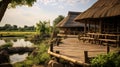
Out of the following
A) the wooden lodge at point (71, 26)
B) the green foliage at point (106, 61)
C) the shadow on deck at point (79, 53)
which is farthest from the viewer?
the wooden lodge at point (71, 26)

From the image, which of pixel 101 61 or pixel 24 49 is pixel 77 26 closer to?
pixel 24 49

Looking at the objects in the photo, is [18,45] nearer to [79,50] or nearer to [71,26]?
[71,26]

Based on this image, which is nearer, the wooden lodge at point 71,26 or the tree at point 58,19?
the wooden lodge at point 71,26

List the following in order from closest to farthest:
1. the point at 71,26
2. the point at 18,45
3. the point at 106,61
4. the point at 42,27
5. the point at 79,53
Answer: the point at 106,61, the point at 79,53, the point at 71,26, the point at 18,45, the point at 42,27

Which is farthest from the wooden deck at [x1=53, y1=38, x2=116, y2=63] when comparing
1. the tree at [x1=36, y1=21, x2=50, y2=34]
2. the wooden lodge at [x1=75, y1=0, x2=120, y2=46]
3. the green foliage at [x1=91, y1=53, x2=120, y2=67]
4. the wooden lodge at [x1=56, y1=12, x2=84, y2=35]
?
the tree at [x1=36, y1=21, x2=50, y2=34]

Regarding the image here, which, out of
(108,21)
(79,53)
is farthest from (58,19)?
(79,53)

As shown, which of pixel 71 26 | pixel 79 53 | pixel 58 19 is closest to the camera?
pixel 79 53

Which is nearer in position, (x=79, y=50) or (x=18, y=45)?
(x=79, y=50)

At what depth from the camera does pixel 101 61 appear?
355 inches

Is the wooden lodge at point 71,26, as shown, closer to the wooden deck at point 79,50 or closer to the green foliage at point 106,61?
the wooden deck at point 79,50

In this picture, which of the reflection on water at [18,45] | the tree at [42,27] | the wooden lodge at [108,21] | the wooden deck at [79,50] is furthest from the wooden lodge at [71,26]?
the tree at [42,27]

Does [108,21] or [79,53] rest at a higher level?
[108,21]

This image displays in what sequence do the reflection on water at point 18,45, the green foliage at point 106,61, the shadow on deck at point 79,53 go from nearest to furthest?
the green foliage at point 106,61, the shadow on deck at point 79,53, the reflection on water at point 18,45

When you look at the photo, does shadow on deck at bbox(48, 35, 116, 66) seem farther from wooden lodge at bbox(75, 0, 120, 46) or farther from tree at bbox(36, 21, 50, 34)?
tree at bbox(36, 21, 50, 34)
